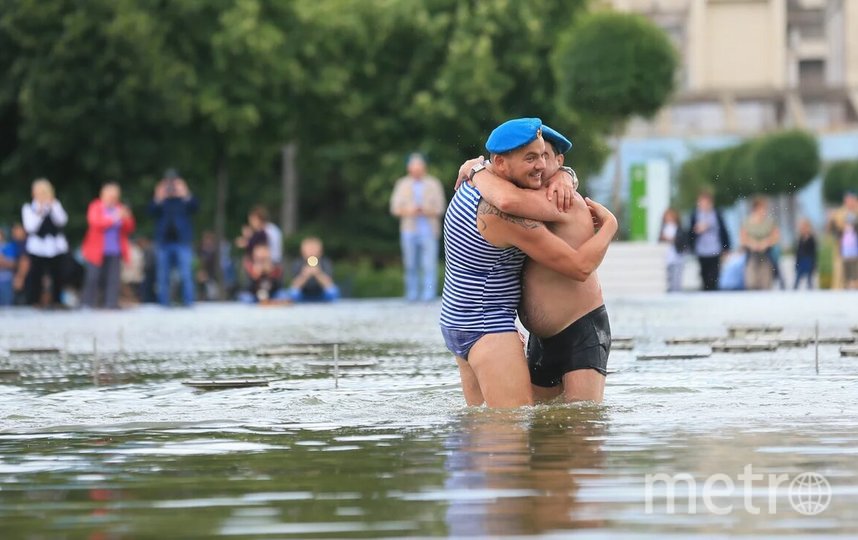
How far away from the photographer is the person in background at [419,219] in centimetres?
2666

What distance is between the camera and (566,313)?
28.3 ft

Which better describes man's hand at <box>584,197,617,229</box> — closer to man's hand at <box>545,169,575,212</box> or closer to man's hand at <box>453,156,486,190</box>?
man's hand at <box>545,169,575,212</box>

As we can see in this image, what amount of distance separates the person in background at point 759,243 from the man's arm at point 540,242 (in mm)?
21286

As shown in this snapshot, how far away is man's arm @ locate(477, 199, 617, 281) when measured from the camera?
8438mm

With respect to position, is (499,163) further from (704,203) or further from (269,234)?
(269,234)

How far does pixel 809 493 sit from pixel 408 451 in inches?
73.9

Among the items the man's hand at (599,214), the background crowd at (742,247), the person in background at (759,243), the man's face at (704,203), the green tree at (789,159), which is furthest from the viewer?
the green tree at (789,159)

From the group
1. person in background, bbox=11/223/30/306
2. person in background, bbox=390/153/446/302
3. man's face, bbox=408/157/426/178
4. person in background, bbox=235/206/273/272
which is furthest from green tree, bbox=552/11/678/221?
person in background, bbox=11/223/30/306

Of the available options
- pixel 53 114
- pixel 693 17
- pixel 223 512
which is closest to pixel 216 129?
pixel 53 114

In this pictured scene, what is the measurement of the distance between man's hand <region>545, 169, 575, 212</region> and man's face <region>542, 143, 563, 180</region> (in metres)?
0.02

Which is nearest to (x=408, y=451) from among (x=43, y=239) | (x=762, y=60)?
(x=43, y=239)

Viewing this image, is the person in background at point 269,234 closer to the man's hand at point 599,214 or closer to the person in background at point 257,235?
the person in background at point 257,235

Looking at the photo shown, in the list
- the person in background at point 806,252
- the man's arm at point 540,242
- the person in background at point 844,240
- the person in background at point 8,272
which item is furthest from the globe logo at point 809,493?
the person in background at point 806,252

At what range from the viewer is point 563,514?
520 centimetres
